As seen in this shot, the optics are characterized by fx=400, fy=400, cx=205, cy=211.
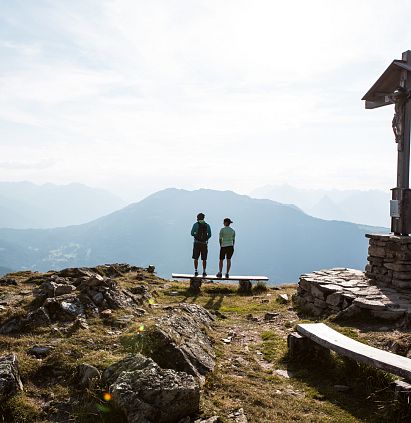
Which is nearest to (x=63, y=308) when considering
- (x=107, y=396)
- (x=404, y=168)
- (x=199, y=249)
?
(x=107, y=396)

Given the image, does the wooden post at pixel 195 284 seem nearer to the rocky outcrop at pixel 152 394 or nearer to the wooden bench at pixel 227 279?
the wooden bench at pixel 227 279

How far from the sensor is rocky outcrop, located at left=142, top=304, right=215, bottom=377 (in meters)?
7.06

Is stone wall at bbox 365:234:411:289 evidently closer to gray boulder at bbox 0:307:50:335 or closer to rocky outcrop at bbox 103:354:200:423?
rocky outcrop at bbox 103:354:200:423

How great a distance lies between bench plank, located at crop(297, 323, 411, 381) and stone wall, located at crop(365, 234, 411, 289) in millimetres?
5560

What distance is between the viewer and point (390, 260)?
43.6 feet

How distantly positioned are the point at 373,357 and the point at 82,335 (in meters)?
5.46

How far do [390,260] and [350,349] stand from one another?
23.8 feet

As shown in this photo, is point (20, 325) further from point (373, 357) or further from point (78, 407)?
point (373, 357)

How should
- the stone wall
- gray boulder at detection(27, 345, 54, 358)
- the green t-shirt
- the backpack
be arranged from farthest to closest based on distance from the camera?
the green t-shirt → the backpack → the stone wall → gray boulder at detection(27, 345, 54, 358)

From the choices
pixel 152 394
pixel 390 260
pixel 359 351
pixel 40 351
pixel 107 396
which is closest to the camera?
pixel 152 394

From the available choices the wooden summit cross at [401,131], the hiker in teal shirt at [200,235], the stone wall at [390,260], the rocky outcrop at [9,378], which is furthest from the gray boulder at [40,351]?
the wooden summit cross at [401,131]

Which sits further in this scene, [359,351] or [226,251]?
[226,251]

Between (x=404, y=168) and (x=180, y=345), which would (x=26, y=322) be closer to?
(x=180, y=345)

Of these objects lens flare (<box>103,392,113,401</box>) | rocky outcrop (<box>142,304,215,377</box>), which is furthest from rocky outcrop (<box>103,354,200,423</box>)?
rocky outcrop (<box>142,304,215,377</box>)
